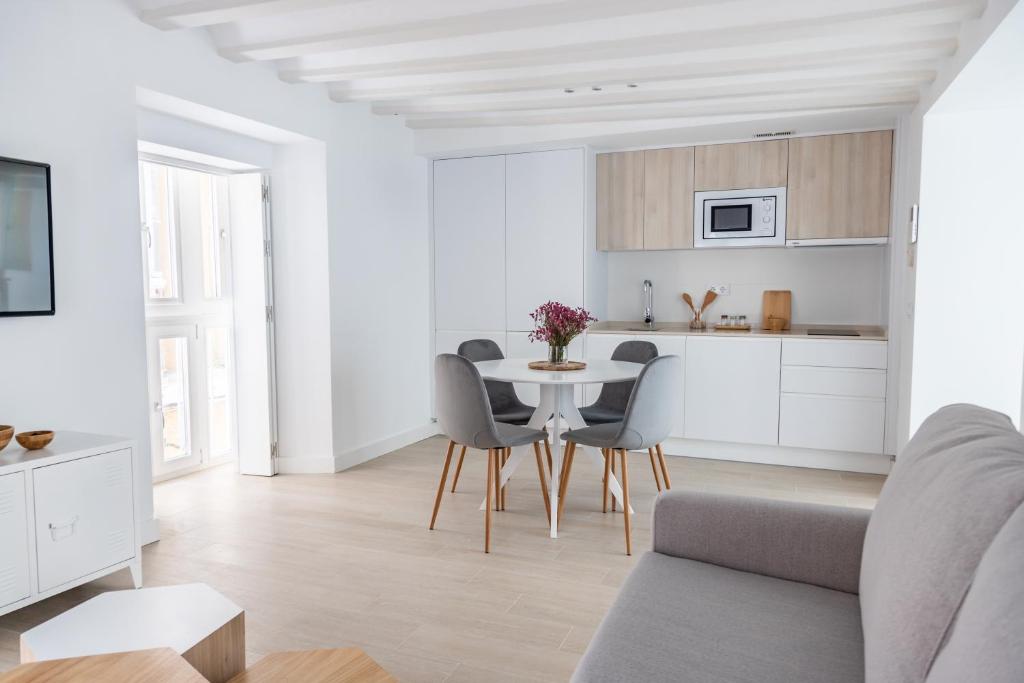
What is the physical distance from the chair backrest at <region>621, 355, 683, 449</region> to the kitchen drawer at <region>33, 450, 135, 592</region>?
212 cm

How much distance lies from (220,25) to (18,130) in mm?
1190

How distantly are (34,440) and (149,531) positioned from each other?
0.98 metres

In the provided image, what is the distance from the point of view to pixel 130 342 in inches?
131

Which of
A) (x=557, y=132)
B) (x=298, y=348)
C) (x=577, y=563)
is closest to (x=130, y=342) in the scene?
(x=298, y=348)

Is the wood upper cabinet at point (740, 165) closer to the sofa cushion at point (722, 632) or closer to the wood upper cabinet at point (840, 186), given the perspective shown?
the wood upper cabinet at point (840, 186)

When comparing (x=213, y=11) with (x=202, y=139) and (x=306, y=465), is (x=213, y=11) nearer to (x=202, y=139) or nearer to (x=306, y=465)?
(x=202, y=139)

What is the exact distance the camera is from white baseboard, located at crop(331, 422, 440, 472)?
4.79m

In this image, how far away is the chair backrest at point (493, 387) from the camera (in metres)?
4.30

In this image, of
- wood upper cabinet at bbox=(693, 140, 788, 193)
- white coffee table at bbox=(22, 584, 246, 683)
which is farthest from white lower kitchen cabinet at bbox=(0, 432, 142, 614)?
wood upper cabinet at bbox=(693, 140, 788, 193)

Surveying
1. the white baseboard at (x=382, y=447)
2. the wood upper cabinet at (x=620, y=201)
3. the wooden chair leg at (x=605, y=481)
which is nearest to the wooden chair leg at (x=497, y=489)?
the wooden chair leg at (x=605, y=481)

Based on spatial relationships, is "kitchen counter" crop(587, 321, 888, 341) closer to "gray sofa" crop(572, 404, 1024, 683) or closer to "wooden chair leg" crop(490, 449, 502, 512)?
"wooden chair leg" crop(490, 449, 502, 512)

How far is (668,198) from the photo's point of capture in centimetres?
525

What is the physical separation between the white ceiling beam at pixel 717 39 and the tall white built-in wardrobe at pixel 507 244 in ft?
5.49

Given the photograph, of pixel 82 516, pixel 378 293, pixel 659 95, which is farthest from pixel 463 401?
pixel 659 95
